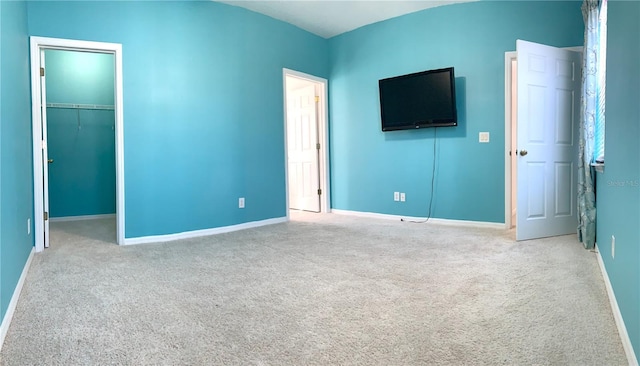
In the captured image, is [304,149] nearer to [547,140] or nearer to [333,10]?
[333,10]

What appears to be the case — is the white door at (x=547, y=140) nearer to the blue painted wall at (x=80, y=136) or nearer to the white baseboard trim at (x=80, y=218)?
the blue painted wall at (x=80, y=136)

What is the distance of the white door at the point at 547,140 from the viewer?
11.2 feet

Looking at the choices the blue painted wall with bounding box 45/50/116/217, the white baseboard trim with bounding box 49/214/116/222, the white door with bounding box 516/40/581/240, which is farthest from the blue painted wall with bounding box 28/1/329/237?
the white door with bounding box 516/40/581/240

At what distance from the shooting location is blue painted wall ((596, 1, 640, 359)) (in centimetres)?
136

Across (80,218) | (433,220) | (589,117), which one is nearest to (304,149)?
(433,220)

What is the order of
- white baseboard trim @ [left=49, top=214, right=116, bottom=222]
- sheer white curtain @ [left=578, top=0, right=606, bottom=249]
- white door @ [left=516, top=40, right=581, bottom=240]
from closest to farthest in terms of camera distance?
sheer white curtain @ [left=578, top=0, right=606, bottom=249], white door @ [left=516, top=40, right=581, bottom=240], white baseboard trim @ [left=49, top=214, right=116, bottom=222]

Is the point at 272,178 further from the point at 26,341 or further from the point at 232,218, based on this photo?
the point at 26,341

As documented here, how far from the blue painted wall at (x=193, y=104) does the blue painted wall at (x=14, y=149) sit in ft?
2.20

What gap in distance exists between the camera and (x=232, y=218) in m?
4.24

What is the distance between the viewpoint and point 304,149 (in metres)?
5.75

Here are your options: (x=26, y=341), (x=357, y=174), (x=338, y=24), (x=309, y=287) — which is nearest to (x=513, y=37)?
(x=338, y=24)

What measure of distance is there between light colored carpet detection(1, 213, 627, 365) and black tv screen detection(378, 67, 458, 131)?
1650mm

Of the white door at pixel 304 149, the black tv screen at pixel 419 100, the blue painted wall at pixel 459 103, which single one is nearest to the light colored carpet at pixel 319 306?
the blue painted wall at pixel 459 103

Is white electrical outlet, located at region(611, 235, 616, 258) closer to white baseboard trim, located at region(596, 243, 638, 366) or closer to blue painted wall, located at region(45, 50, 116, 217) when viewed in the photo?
white baseboard trim, located at region(596, 243, 638, 366)
